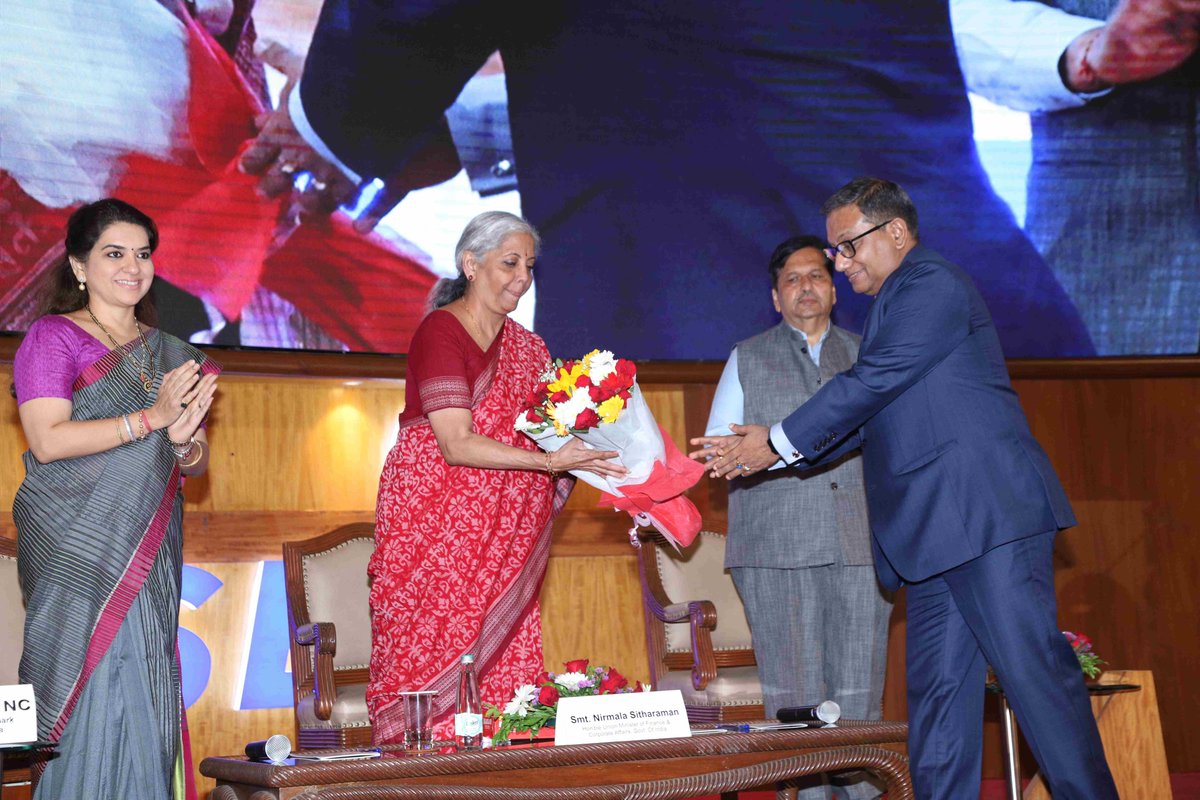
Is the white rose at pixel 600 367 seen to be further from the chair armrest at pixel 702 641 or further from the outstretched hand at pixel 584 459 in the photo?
the chair armrest at pixel 702 641

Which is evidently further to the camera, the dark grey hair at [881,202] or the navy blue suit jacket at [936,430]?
the dark grey hair at [881,202]

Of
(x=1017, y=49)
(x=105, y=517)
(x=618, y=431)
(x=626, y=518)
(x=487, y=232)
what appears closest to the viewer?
(x=105, y=517)

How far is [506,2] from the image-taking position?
4.45 m

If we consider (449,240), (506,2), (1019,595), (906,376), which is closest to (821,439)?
(906,376)

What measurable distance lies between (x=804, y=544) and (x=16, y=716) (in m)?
2.02

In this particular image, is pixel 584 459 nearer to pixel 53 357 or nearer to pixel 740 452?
pixel 740 452

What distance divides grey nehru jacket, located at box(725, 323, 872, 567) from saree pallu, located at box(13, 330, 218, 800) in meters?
1.56

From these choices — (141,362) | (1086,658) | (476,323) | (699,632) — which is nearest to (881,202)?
(476,323)

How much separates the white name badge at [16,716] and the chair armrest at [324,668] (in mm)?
1498

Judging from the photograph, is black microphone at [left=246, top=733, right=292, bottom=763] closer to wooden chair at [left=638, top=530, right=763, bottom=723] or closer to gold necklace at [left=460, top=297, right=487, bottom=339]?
gold necklace at [left=460, top=297, right=487, bottom=339]

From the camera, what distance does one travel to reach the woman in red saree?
2721mm

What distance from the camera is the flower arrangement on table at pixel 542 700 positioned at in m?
2.19

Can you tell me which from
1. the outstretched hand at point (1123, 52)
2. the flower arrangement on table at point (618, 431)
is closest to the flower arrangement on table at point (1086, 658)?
the flower arrangement on table at point (618, 431)

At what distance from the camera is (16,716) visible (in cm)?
181
